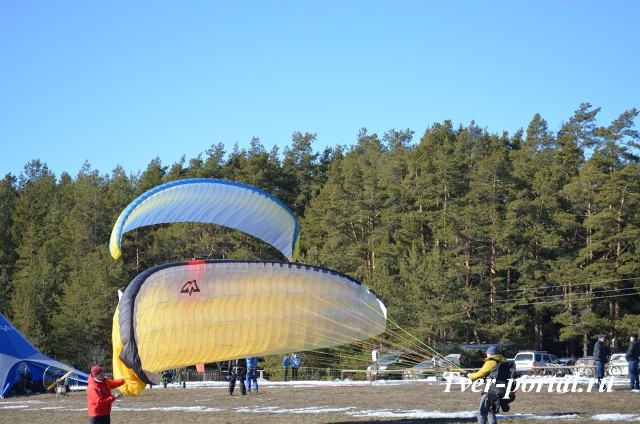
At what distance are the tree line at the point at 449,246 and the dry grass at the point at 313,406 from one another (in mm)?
25883

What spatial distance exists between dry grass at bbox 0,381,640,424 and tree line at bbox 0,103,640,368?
84.9 ft

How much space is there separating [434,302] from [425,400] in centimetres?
3238

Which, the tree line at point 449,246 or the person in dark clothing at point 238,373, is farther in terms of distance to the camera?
the tree line at point 449,246

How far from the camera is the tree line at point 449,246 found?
178ft

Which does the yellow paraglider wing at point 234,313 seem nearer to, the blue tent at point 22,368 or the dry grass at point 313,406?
the dry grass at point 313,406

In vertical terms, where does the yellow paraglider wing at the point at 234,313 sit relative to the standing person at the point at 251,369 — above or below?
above

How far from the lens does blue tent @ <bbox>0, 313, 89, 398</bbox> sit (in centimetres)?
3372

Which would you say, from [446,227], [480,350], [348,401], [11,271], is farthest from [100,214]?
[348,401]

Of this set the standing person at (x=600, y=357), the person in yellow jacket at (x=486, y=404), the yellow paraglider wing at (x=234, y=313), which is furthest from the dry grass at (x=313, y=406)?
the yellow paraglider wing at (x=234, y=313)

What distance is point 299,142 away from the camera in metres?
93.0

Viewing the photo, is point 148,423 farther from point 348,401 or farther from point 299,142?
point 299,142

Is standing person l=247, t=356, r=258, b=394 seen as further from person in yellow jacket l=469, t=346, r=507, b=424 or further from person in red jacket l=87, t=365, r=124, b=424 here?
person in yellow jacket l=469, t=346, r=507, b=424

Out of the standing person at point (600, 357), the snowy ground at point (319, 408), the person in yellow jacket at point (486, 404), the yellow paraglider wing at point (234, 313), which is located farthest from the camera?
the standing person at point (600, 357)

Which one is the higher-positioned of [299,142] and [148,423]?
[299,142]
